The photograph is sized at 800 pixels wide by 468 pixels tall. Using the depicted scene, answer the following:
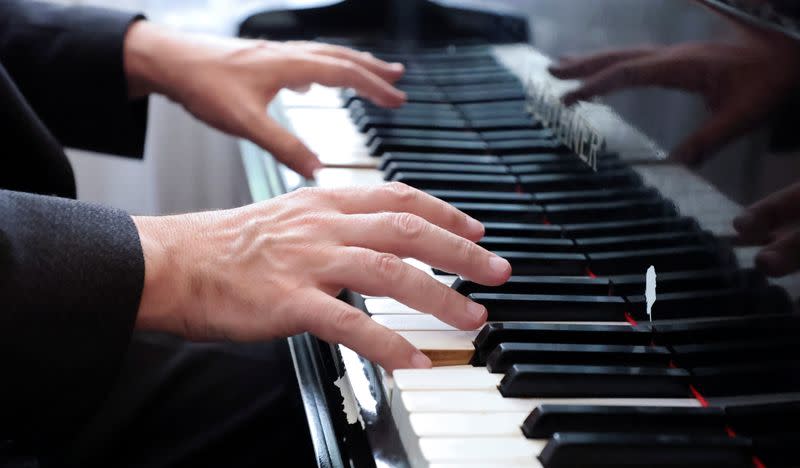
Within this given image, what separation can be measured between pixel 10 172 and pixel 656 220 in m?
0.80

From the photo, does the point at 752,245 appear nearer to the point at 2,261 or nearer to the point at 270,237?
A: the point at 270,237

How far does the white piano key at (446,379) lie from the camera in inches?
27.5

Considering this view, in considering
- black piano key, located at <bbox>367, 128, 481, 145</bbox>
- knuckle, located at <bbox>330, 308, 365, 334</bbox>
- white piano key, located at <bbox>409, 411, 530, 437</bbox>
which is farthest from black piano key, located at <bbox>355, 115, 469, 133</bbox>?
→ white piano key, located at <bbox>409, 411, 530, 437</bbox>

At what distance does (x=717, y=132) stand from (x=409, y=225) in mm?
262

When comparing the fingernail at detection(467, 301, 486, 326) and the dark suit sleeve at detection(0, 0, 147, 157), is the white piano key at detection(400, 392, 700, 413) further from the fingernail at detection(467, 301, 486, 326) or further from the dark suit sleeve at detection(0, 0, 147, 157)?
the dark suit sleeve at detection(0, 0, 147, 157)

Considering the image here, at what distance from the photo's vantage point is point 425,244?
0.79 metres

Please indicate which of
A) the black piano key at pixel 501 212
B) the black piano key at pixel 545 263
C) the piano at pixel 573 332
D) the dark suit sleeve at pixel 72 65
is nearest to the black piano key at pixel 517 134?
the piano at pixel 573 332

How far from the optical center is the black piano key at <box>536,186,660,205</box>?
0.87m

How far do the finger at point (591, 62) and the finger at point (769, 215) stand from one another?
0.24 meters

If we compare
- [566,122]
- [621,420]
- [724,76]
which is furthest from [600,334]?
[566,122]

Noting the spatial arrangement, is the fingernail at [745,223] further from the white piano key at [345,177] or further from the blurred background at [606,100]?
the white piano key at [345,177]

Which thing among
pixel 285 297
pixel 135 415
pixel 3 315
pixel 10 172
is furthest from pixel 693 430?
pixel 10 172

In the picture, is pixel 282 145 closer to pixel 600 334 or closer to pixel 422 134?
pixel 422 134

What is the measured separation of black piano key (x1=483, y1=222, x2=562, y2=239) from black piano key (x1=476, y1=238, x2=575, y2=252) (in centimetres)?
2
